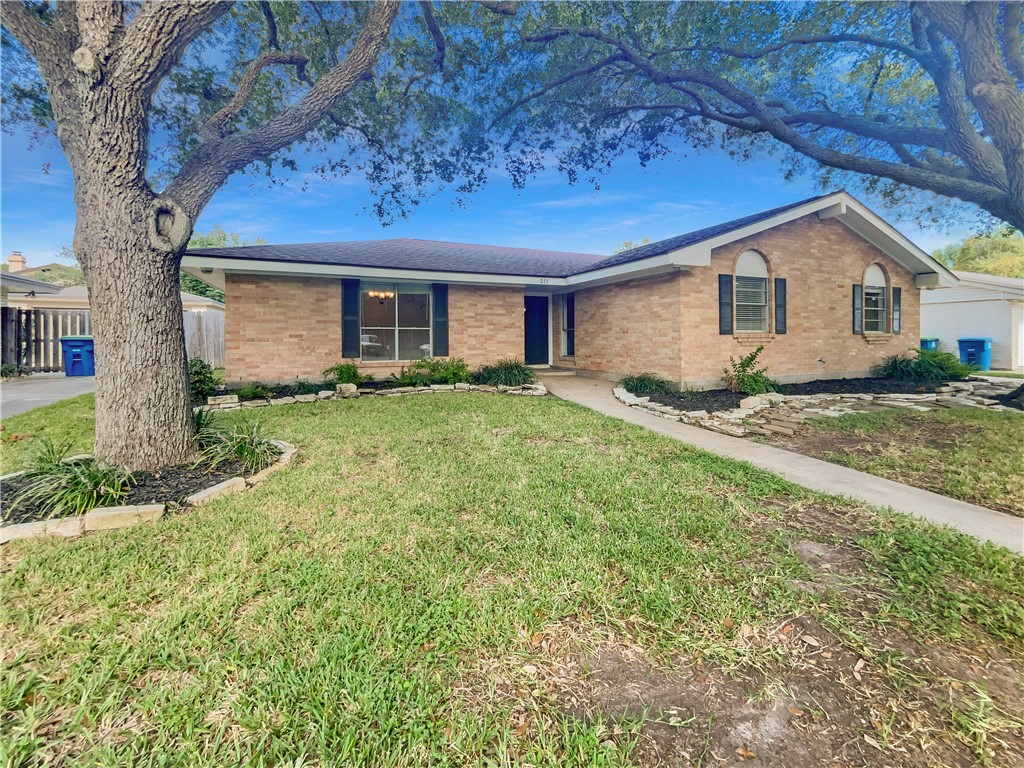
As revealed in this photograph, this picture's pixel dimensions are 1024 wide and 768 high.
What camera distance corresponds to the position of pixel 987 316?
1745cm

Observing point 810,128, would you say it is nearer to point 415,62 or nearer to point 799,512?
point 415,62

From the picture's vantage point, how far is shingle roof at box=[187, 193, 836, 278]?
9719 millimetres

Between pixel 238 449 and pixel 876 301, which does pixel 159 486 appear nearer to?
pixel 238 449

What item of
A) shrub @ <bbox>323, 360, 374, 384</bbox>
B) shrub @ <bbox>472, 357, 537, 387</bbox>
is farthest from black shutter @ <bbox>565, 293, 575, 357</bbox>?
shrub @ <bbox>323, 360, 374, 384</bbox>

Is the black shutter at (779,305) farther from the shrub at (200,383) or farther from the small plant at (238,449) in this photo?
the shrub at (200,383)

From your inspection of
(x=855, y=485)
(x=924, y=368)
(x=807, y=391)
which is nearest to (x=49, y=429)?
(x=855, y=485)

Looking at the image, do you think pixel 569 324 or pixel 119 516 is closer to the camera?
pixel 119 516

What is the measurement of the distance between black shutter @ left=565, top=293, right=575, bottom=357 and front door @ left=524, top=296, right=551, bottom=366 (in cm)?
84

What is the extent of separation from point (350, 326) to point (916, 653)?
10.8 metres

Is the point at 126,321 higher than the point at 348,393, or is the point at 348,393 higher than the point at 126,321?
the point at 126,321

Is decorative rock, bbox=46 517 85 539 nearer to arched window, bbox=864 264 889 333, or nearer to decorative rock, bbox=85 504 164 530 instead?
decorative rock, bbox=85 504 164 530

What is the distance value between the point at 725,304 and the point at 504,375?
542cm

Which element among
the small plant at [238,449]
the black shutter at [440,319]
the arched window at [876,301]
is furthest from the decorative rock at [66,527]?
the arched window at [876,301]

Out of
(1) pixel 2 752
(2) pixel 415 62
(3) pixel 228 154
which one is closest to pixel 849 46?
(2) pixel 415 62
